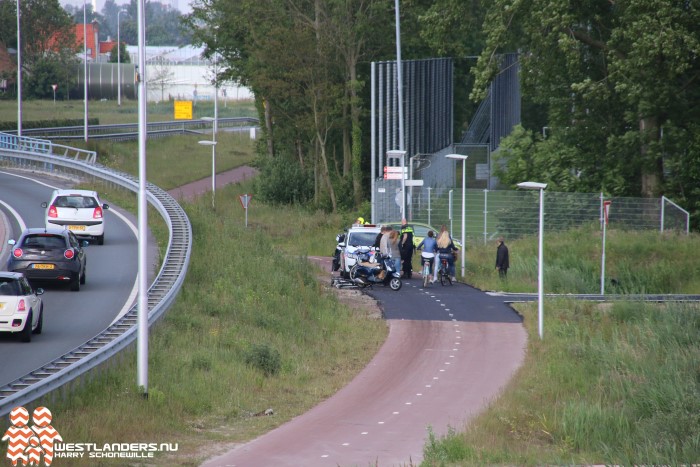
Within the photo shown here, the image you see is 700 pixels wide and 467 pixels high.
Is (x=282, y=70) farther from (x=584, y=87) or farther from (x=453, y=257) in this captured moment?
(x=453, y=257)

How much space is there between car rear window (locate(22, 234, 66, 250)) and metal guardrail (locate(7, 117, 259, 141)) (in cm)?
4717

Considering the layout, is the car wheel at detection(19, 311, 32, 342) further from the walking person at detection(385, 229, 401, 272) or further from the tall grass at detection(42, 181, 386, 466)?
the walking person at detection(385, 229, 401, 272)

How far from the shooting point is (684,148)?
137 feet

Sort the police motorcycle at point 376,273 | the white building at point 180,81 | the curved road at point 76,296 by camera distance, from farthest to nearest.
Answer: the white building at point 180,81, the police motorcycle at point 376,273, the curved road at point 76,296

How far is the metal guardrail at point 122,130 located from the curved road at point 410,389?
50944 mm

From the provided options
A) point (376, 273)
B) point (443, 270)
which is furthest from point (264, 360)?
point (443, 270)

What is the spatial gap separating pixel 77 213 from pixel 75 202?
40 centimetres

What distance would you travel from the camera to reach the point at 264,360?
20781 millimetres

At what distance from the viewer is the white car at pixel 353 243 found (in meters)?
32.8

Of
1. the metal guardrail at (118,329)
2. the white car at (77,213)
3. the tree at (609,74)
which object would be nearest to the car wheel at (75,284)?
the metal guardrail at (118,329)

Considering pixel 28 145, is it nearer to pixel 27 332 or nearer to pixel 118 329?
pixel 27 332

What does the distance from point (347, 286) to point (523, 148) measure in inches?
699

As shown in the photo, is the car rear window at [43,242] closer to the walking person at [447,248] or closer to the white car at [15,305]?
the white car at [15,305]

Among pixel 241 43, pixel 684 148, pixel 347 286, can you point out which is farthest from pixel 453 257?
pixel 241 43
